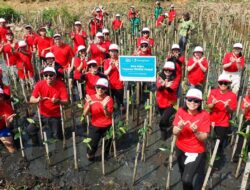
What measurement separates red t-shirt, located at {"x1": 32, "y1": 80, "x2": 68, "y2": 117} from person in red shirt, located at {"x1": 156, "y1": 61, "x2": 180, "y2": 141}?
217 centimetres

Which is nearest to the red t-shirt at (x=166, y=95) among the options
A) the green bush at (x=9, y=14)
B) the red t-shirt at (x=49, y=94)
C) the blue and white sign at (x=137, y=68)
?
the blue and white sign at (x=137, y=68)

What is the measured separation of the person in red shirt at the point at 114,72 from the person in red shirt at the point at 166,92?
1351 mm

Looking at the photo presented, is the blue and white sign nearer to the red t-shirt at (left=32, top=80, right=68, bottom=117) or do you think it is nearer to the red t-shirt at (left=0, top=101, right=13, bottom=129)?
the red t-shirt at (left=32, top=80, right=68, bottom=117)

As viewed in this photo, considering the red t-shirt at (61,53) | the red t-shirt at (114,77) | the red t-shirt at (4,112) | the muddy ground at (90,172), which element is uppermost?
the red t-shirt at (61,53)

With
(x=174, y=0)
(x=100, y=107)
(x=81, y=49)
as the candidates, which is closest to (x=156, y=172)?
(x=100, y=107)

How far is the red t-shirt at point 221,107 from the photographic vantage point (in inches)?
255

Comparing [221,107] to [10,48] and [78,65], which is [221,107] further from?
[10,48]

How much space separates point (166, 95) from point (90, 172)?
7.98 feet

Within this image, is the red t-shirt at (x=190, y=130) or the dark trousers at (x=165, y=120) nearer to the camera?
the red t-shirt at (x=190, y=130)

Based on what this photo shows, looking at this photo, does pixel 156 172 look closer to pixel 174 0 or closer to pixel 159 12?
pixel 159 12

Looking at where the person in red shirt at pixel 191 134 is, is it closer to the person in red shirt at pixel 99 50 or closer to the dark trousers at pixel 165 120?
the dark trousers at pixel 165 120

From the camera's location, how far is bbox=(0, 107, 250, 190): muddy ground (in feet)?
21.1

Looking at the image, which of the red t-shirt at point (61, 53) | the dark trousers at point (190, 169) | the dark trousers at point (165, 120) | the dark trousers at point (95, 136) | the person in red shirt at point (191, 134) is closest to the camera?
the person in red shirt at point (191, 134)

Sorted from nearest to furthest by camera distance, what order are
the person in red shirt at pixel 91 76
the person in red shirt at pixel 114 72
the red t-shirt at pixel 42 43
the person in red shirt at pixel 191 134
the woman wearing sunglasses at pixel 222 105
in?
the person in red shirt at pixel 191 134
the woman wearing sunglasses at pixel 222 105
the person in red shirt at pixel 91 76
the person in red shirt at pixel 114 72
the red t-shirt at pixel 42 43
